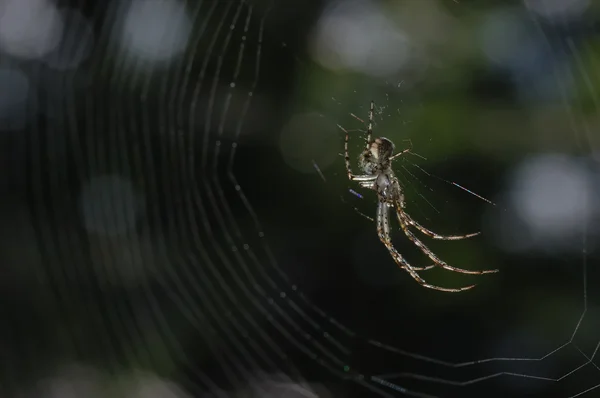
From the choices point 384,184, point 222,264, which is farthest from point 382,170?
point 222,264

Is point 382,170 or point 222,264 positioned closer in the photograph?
point 382,170

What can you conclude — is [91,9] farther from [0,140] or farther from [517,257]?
[517,257]

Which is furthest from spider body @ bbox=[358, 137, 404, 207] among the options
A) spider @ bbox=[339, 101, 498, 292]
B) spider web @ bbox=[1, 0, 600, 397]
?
spider web @ bbox=[1, 0, 600, 397]

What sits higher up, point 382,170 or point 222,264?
point 382,170

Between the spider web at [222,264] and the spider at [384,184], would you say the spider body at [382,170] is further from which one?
the spider web at [222,264]

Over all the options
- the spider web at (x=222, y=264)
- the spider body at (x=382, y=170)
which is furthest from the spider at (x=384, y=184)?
the spider web at (x=222, y=264)

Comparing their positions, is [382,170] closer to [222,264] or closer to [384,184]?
[384,184]

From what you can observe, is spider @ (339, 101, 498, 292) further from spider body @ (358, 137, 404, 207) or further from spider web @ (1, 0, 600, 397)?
spider web @ (1, 0, 600, 397)

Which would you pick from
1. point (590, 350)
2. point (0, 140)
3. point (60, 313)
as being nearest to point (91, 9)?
point (0, 140)
